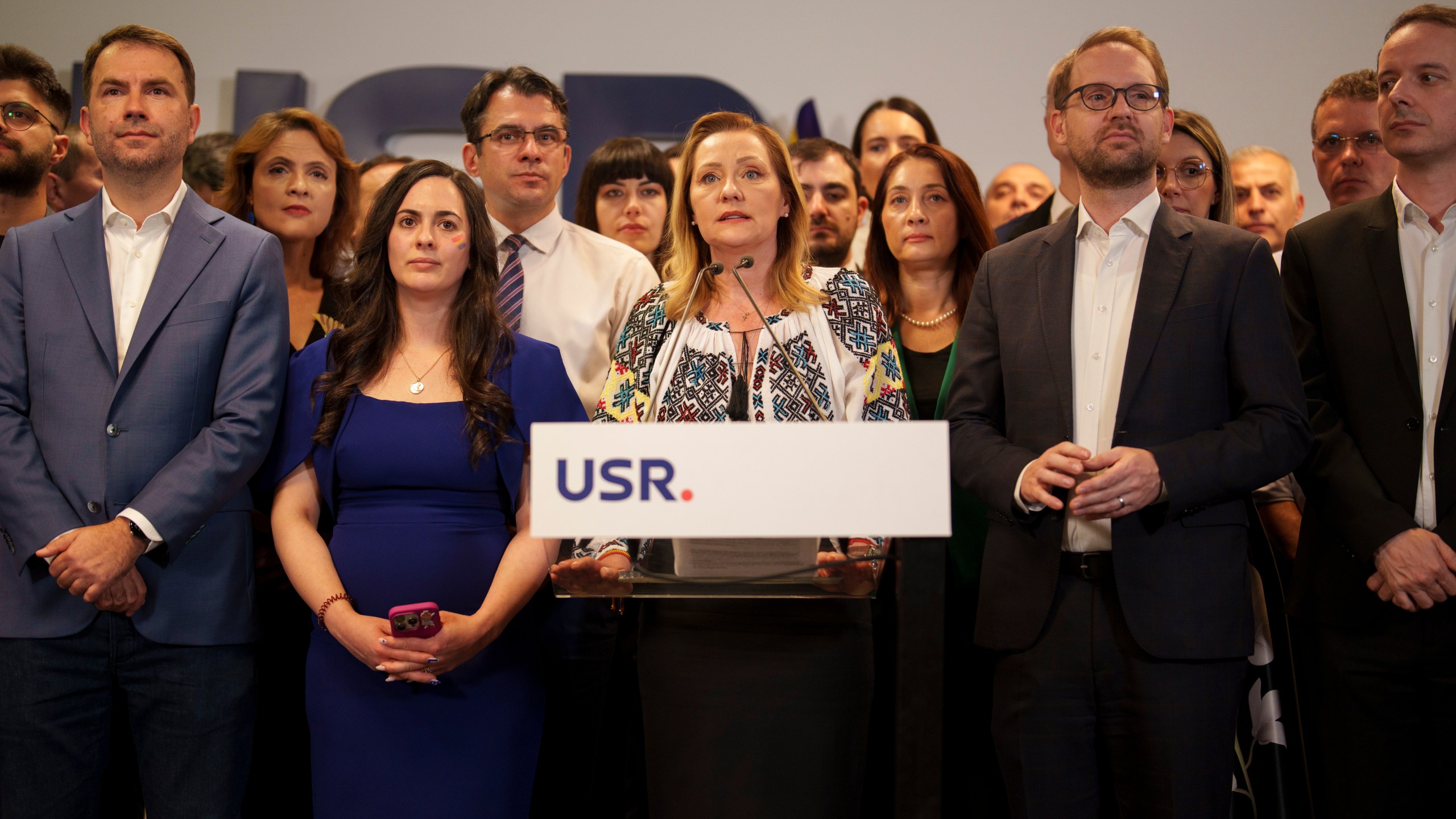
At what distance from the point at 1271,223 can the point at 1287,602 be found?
207 cm

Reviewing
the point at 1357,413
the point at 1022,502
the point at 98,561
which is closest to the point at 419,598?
the point at 98,561

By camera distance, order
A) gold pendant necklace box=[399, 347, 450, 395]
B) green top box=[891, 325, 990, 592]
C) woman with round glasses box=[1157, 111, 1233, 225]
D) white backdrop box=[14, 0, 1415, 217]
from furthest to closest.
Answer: white backdrop box=[14, 0, 1415, 217] → woman with round glasses box=[1157, 111, 1233, 225] → green top box=[891, 325, 990, 592] → gold pendant necklace box=[399, 347, 450, 395]

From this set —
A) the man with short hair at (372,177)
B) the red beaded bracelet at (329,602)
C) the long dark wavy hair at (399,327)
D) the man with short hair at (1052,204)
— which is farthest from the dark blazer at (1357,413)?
the man with short hair at (372,177)

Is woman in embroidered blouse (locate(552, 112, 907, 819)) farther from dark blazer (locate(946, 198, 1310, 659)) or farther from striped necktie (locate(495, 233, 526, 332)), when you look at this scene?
striped necktie (locate(495, 233, 526, 332))

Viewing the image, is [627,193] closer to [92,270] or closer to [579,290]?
[579,290]

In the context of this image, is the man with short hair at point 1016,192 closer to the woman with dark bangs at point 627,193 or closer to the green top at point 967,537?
the woman with dark bangs at point 627,193

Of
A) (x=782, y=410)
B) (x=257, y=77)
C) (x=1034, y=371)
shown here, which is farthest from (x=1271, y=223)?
(x=257, y=77)

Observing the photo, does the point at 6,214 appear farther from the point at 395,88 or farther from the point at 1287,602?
the point at 1287,602

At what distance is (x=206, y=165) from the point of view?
13.4 ft

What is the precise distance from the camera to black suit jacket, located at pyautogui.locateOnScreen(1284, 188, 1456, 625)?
7.43 ft

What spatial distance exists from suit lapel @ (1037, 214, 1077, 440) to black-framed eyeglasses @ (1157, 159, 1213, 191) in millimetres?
956

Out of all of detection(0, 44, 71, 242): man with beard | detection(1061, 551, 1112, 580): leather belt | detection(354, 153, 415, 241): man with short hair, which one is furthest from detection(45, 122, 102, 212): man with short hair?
detection(1061, 551, 1112, 580): leather belt

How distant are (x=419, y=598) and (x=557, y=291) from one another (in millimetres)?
1107

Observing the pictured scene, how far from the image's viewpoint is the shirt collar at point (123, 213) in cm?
246
